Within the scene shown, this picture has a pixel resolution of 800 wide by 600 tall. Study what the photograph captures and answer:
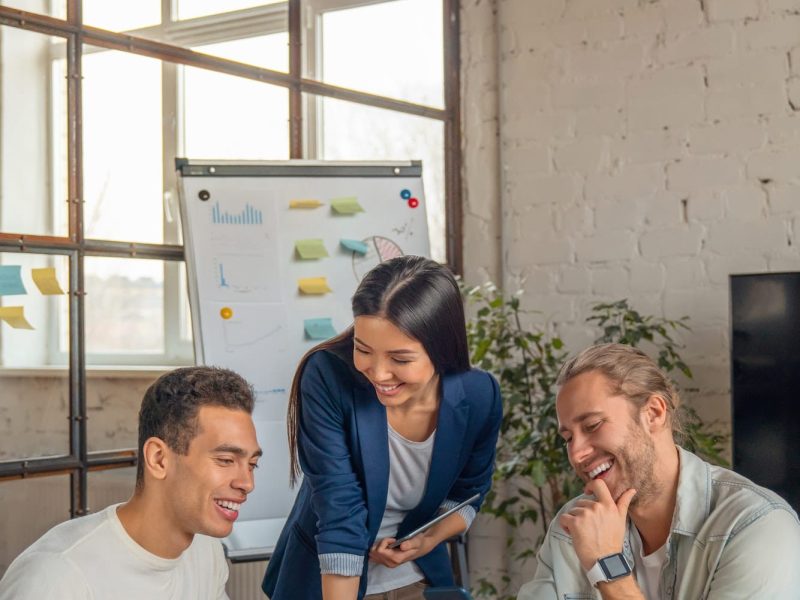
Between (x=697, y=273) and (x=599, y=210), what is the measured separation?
1.27 feet

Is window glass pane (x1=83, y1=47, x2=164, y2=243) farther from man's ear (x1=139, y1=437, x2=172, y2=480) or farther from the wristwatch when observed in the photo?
the wristwatch

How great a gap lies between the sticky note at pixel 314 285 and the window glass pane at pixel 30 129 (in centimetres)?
63

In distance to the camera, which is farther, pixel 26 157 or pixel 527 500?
pixel 527 500

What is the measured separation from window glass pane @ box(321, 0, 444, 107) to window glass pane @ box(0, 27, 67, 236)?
0.99 metres

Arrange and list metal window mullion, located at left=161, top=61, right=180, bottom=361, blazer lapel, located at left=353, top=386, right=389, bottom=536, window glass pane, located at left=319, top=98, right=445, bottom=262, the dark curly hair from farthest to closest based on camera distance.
A: window glass pane, located at left=319, top=98, right=445, bottom=262 < metal window mullion, located at left=161, top=61, right=180, bottom=361 < blazer lapel, located at left=353, top=386, right=389, bottom=536 < the dark curly hair

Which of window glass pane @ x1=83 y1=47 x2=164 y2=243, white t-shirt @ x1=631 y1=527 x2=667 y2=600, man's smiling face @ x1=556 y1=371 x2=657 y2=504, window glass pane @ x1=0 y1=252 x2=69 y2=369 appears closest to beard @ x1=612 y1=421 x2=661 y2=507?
man's smiling face @ x1=556 y1=371 x2=657 y2=504

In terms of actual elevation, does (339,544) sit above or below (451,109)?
below

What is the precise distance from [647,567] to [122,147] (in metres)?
1.80

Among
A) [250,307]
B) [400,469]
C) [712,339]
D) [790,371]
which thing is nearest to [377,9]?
[250,307]

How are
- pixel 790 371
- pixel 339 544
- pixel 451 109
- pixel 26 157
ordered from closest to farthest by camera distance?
pixel 339 544 < pixel 26 157 < pixel 790 371 < pixel 451 109

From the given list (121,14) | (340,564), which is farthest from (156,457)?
(121,14)

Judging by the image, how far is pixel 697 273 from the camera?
310cm

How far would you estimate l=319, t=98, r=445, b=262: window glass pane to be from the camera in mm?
3273

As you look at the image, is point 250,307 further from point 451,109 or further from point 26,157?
point 451,109
